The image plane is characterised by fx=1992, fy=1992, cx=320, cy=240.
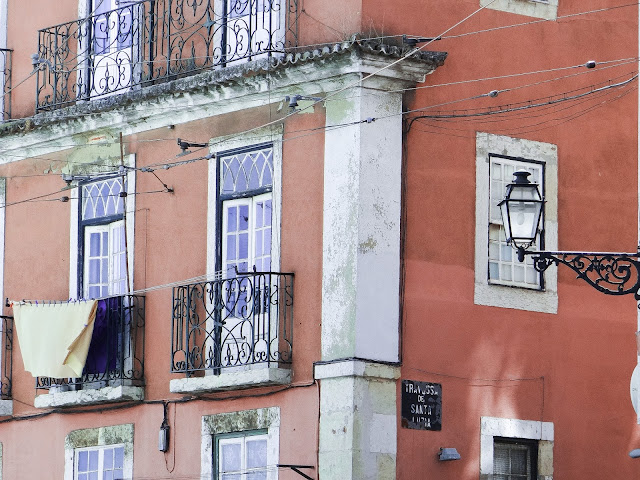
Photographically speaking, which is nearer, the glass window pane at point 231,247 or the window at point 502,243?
the window at point 502,243

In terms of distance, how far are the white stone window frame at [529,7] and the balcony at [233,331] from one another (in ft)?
11.0

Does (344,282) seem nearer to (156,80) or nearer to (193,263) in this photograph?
(193,263)

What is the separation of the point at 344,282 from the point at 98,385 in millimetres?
3626

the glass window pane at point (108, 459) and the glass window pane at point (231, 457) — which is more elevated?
the glass window pane at point (231, 457)

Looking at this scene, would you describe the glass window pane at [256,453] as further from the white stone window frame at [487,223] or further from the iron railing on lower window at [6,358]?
the iron railing on lower window at [6,358]

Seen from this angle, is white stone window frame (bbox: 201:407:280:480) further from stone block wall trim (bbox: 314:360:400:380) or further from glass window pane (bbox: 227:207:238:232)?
glass window pane (bbox: 227:207:238:232)

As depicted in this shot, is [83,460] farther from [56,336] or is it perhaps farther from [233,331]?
[233,331]

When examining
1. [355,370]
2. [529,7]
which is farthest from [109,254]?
[529,7]

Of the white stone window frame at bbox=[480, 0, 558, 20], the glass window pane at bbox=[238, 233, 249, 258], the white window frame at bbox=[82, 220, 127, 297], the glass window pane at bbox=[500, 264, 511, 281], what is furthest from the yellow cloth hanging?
the white stone window frame at bbox=[480, 0, 558, 20]

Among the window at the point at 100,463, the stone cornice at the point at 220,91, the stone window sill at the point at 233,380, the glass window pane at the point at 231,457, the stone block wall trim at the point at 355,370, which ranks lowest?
the window at the point at 100,463

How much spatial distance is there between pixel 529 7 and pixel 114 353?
5.40m

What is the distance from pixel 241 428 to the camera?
744 inches

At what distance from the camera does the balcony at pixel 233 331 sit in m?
18.5

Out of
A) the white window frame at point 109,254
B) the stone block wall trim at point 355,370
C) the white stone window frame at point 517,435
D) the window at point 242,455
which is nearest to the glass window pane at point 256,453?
the window at point 242,455
